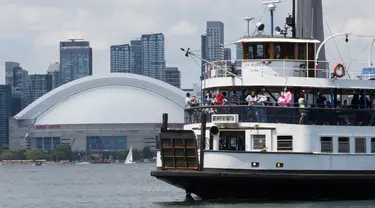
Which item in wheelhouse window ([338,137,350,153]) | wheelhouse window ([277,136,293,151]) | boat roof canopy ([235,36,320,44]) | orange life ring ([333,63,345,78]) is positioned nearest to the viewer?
wheelhouse window ([277,136,293,151])

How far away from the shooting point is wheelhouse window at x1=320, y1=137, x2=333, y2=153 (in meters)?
40.8

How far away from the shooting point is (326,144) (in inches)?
1609

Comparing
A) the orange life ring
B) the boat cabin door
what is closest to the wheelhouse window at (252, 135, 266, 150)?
the boat cabin door

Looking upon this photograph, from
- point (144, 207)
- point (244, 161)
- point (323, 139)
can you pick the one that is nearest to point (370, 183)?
point (323, 139)

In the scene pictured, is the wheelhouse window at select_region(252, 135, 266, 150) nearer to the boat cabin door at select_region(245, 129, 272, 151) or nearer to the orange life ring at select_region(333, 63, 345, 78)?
the boat cabin door at select_region(245, 129, 272, 151)

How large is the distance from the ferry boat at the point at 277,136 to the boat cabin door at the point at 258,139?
37mm

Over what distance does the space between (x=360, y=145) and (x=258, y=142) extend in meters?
4.17

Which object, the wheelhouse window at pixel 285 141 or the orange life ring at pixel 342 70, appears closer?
the wheelhouse window at pixel 285 141

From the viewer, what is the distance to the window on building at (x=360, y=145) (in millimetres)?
41469

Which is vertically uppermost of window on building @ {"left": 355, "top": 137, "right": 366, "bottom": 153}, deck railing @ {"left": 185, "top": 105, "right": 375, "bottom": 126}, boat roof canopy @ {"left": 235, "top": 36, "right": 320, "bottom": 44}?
boat roof canopy @ {"left": 235, "top": 36, "right": 320, "bottom": 44}

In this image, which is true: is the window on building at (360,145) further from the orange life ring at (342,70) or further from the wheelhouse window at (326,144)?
the orange life ring at (342,70)

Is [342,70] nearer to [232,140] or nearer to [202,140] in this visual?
[232,140]

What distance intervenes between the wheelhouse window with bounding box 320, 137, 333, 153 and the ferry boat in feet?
0.12

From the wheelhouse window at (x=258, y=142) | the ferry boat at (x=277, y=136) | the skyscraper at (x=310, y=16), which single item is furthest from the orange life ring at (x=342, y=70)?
the skyscraper at (x=310, y=16)
